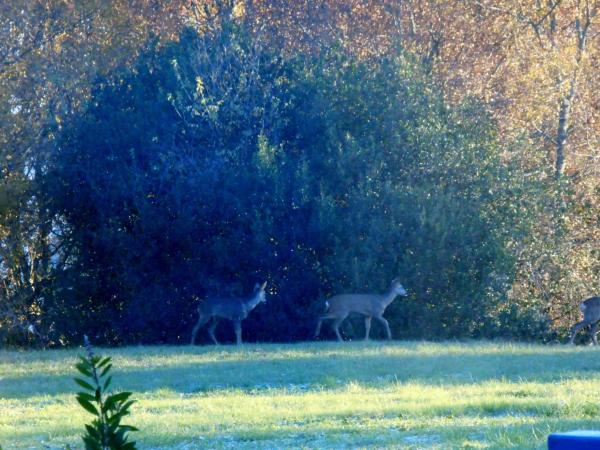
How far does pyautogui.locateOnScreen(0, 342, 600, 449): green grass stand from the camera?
32.3 feet

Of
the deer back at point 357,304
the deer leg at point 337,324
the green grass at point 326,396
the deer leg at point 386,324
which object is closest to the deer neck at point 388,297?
the deer back at point 357,304

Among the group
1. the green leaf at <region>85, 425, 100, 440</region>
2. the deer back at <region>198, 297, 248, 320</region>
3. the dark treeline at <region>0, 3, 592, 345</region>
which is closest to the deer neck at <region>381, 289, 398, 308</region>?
the dark treeline at <region>0, 3, 592, 345</region>

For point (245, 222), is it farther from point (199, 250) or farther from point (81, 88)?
point (81, 88)

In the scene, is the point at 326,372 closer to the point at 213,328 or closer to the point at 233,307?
the point at 233,307

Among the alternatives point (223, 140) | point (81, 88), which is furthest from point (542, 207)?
point (81, 88)

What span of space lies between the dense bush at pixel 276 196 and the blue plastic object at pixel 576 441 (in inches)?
738

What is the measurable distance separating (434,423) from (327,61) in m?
16.3

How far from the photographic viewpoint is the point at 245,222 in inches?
910

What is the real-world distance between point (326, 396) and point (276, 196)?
10592mm

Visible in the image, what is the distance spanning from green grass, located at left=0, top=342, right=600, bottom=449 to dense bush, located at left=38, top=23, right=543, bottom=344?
158 inches

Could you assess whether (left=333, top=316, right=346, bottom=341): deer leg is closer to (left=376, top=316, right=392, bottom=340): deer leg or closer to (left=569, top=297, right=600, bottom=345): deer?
(left=376, top=316, right=392, bottom=340): deer leg

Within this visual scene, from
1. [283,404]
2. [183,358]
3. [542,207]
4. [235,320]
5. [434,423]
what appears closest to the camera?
[434,423]

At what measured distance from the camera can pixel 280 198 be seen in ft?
75.0

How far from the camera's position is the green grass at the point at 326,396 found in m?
9.86
